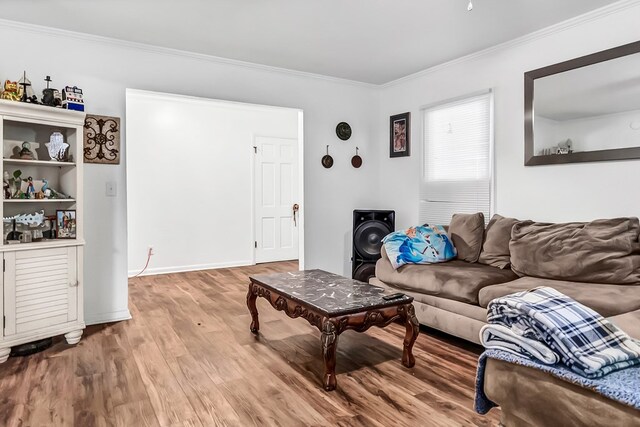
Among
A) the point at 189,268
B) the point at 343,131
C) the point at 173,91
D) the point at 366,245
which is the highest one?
the point at 173,91

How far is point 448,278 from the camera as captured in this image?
3129 mm

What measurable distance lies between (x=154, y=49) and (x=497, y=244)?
3487 mm

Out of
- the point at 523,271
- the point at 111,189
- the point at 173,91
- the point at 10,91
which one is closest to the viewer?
the point at 10,91

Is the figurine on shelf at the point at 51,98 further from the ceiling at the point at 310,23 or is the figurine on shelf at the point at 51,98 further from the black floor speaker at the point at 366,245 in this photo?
the black floor speaker at the point at 366,245

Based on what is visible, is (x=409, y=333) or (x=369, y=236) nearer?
(x=409, y=333)

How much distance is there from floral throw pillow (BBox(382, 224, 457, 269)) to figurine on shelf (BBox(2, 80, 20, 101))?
3.12m

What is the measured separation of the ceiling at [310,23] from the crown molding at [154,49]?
2.9 inches

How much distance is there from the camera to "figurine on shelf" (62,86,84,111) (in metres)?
3.25

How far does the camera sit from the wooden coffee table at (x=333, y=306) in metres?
A: 2.38

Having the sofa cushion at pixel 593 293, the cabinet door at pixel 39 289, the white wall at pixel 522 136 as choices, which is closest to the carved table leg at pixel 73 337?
the cabinet door at pixel 39 289

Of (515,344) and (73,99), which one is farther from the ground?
(73,99)

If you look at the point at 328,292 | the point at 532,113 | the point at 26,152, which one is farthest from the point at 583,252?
the point at 26,152

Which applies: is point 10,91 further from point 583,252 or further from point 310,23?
point 583,252

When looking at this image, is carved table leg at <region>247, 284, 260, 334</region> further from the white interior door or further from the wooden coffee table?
the white interior door
